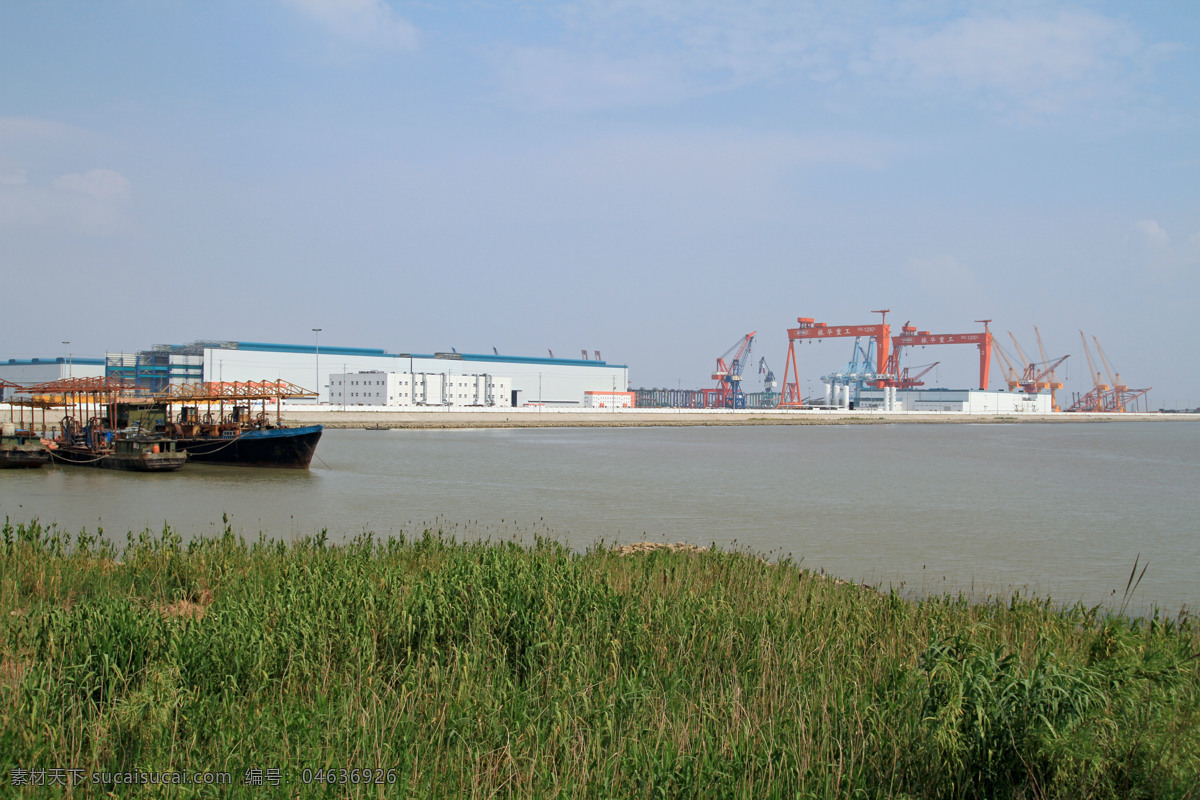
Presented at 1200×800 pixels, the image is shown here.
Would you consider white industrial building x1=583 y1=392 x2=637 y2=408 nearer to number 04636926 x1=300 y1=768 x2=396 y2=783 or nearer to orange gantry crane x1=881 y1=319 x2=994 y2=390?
orange gantry crane x1=881 y1=319 x2=994 y2=390

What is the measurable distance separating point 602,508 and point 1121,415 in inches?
6285

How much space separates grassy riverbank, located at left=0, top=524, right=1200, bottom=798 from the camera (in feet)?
11.2

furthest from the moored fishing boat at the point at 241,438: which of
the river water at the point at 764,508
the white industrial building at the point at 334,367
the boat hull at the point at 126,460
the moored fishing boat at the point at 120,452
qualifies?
the white industrial building at the point at 334,367

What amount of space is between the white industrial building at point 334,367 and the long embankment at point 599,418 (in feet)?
38.9

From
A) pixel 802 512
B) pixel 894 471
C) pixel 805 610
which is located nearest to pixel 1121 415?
pixel 894 471

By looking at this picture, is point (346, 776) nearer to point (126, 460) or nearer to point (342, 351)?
point (126, 460)

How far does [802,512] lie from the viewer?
19188mm

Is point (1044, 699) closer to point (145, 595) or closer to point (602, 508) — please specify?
point (145, 595)

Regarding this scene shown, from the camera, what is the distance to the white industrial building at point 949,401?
119 metres

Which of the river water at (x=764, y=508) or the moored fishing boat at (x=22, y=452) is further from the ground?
the moored fishing boat at (x=22, y=452)

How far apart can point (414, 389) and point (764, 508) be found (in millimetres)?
75070

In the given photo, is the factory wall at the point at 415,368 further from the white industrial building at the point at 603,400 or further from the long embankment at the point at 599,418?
the long embankment at the point at 599,418

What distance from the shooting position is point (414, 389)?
90.8 m

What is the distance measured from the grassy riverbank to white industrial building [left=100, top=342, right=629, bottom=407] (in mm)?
81215
